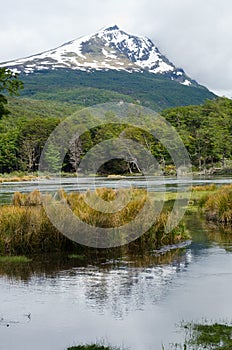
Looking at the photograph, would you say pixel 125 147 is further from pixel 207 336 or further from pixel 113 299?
pixel 207 336

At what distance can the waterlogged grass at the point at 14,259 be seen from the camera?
521 inches

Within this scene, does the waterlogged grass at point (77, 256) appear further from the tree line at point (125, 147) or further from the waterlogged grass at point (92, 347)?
the tree line at point (125, 147)

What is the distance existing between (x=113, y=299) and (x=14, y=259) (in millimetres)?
4519

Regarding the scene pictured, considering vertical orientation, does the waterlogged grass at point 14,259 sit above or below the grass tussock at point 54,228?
below

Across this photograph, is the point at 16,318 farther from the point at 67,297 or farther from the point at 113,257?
the point at 113,257

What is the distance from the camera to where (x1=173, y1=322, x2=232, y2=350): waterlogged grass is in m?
7.46

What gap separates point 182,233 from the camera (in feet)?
55.0

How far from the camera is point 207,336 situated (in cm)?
785

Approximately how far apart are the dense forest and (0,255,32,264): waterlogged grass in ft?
263

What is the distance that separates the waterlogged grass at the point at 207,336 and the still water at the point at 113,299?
0.22m

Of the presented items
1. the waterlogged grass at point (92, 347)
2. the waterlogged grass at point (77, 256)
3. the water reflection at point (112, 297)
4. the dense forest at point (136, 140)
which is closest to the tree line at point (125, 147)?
the dense forest at point (136, 140)

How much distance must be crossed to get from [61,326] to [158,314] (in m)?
1.77

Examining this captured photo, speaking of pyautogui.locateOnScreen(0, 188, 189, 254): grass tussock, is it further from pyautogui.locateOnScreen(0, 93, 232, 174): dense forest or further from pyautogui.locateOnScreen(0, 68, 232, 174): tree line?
pyautogui.locateOnScreen(0, 68, 232, 174): tree line

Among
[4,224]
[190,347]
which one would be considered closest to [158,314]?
[190,347]
